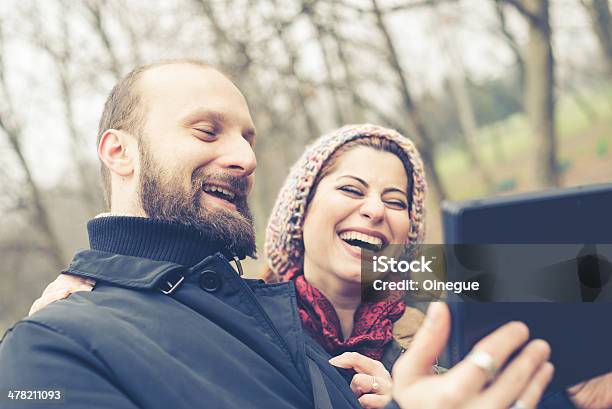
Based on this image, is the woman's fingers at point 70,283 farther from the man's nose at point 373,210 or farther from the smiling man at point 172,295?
the man's nose at point 373,210

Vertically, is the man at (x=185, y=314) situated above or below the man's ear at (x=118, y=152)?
below

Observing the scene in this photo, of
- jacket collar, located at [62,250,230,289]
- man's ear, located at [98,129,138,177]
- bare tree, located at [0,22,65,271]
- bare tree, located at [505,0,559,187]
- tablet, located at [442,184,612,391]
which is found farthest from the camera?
bare tree, located at [0,22,65,271]

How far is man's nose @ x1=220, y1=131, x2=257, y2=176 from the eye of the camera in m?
2.09

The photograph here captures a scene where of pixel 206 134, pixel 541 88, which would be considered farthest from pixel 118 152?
pixel 541 88

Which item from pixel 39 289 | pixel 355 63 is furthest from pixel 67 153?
pixel 355 63

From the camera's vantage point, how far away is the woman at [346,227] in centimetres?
216

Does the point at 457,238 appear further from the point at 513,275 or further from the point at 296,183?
the point at 296,183

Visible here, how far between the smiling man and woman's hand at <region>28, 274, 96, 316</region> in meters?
0.04

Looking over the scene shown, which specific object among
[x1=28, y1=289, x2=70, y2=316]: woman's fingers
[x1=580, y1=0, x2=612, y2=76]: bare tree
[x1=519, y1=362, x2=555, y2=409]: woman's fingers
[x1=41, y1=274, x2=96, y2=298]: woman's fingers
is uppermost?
[x1=580, y1=0, x2=612, y2=76]: bare tree

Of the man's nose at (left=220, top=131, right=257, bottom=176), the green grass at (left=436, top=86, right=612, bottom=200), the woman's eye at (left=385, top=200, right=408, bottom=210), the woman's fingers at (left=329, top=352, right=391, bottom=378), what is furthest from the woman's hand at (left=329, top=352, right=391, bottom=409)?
the green grass at (left=436, top=86, right=612, bottom=200)

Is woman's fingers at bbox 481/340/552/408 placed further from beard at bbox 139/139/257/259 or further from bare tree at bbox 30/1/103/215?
bare tree at bbox 30/1/103/215

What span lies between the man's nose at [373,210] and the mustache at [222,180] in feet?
1.73

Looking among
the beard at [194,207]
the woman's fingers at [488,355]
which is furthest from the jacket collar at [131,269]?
the woman's fingers at [488,355]

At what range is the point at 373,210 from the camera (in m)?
2.19
